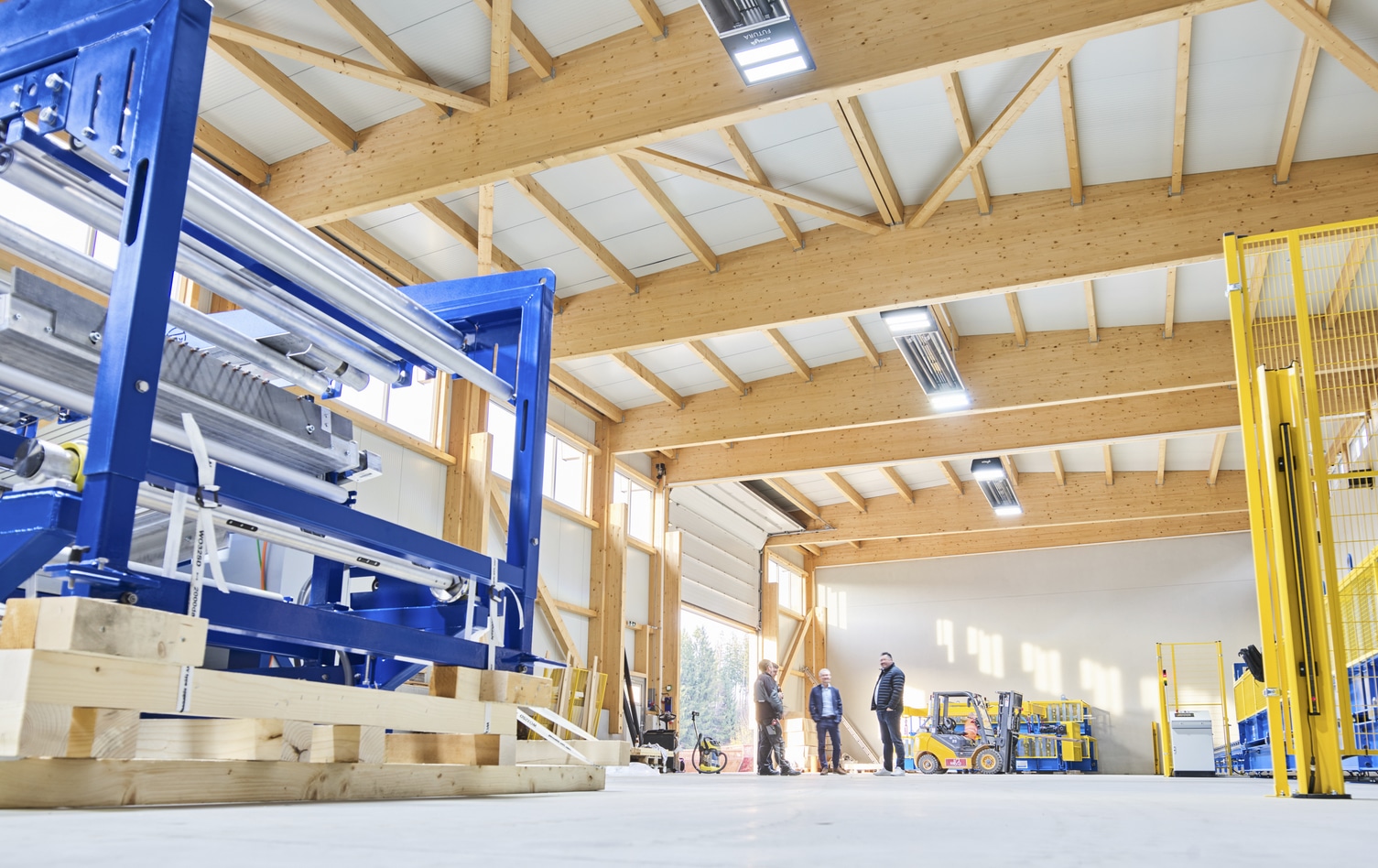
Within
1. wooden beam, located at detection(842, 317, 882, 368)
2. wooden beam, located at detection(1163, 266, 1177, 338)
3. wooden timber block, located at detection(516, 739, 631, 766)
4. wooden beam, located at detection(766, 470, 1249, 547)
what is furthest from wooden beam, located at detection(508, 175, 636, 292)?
wooden beam, located at detection(766, 470, 1249, 547)

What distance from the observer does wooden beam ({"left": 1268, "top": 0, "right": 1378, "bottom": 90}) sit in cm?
690

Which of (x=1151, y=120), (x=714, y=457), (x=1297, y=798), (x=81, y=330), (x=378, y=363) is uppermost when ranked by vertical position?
(x=1151, y=120)

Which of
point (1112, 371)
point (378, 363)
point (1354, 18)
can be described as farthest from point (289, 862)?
point (1112, 371)

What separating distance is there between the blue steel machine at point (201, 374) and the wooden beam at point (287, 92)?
4.35 meters

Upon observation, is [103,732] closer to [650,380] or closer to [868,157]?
[868,157]

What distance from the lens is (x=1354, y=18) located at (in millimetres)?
8133

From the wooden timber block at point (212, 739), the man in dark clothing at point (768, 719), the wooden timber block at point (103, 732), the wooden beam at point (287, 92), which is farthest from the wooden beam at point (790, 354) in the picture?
the wooden timber block at point (103, 732)

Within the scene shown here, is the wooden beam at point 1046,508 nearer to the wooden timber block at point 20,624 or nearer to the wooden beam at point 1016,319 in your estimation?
the wooden beam at point 1016,319

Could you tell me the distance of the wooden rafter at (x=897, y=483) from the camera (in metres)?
20.2

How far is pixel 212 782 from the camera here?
102 inches

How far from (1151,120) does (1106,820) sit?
8657mm

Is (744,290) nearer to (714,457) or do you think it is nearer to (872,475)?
(714,457)

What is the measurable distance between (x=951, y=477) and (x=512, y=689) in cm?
1719

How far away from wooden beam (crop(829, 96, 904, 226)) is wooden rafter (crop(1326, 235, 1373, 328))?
402cm
